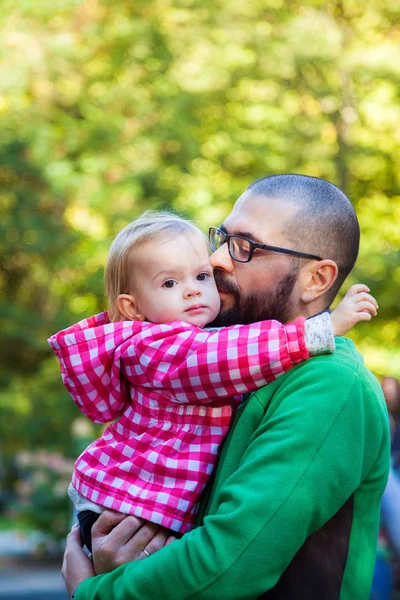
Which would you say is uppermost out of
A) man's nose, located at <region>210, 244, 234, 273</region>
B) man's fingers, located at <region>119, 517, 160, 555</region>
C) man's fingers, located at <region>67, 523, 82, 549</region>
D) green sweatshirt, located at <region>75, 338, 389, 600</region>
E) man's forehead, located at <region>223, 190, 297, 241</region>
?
man's forehead, located at <region>223, 190, 297, 241</region>

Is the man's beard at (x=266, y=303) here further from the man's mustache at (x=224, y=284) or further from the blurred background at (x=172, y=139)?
the blurred background at (x=172, y=139)

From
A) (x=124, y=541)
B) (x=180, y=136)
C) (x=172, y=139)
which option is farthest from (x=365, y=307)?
(x=172, y=139)

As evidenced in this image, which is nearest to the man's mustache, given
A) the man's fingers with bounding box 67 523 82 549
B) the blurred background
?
the man's fingers with bounding box 67 523 82 549

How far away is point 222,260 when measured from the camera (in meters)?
2.36

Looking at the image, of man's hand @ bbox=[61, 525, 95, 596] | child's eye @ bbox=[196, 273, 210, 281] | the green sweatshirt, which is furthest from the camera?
child's eye @ bbox=[196, 273, 210, 281]

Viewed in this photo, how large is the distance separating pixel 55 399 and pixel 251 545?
12.1 metres

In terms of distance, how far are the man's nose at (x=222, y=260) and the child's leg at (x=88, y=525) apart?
0.77 m

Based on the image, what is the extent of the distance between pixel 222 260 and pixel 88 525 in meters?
0.83

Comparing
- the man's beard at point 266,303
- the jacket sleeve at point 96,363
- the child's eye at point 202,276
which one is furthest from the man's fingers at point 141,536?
the child's eye at point 202,276

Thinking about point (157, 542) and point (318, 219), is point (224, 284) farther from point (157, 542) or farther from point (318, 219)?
point (157, 542)

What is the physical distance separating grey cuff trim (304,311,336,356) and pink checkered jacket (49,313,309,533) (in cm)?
2

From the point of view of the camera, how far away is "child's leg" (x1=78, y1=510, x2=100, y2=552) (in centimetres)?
235

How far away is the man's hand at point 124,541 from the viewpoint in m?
2.12

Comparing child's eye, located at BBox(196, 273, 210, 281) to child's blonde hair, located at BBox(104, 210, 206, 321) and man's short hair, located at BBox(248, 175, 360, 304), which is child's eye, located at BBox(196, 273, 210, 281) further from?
man's short hair, located at BBox(248, 175, 360, 304)
